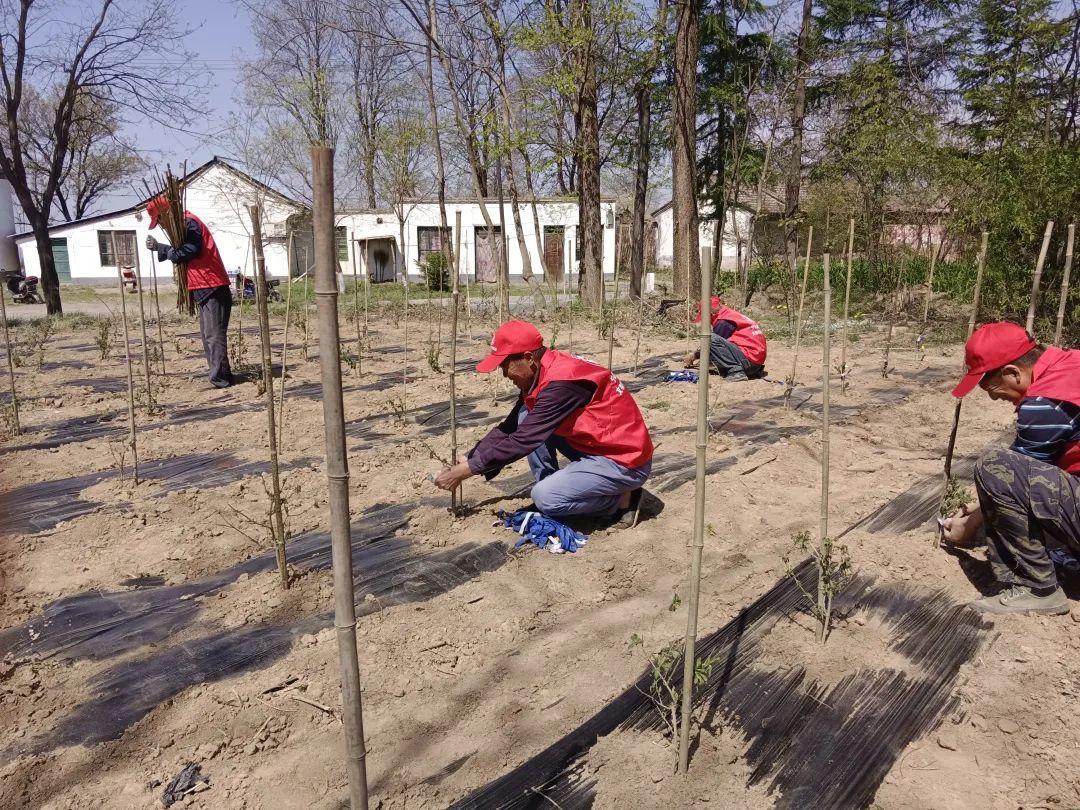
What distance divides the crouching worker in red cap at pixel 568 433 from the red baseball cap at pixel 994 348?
4.01 feet

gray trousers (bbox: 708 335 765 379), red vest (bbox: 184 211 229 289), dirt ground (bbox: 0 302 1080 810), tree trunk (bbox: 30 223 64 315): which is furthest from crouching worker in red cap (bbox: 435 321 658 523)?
tree trunk (bbox: 30 223 64 315)

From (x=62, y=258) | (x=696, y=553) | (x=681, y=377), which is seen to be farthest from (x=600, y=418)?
(x=62, y=258)

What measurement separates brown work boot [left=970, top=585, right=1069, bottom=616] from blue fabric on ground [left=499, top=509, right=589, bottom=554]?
1.42 m

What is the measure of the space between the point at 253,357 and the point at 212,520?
4405mm

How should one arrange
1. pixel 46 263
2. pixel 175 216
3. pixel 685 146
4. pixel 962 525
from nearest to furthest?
pixel 962 525
pixel 175 216
pixel 685 146
pixel 46 263

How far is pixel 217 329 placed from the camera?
5.56 meters

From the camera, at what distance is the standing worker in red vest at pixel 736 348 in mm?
5957

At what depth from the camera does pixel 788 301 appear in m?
11.1

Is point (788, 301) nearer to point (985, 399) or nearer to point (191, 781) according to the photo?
point (985, 399)

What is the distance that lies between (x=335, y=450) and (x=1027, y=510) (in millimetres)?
2183

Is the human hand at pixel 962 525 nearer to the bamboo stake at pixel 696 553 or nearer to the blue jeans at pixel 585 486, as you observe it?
the blue jeans at pixel 585 486

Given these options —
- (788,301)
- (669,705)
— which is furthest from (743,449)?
(788,301)

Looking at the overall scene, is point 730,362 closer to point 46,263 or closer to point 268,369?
point 268,369

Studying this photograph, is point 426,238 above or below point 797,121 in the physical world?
below
